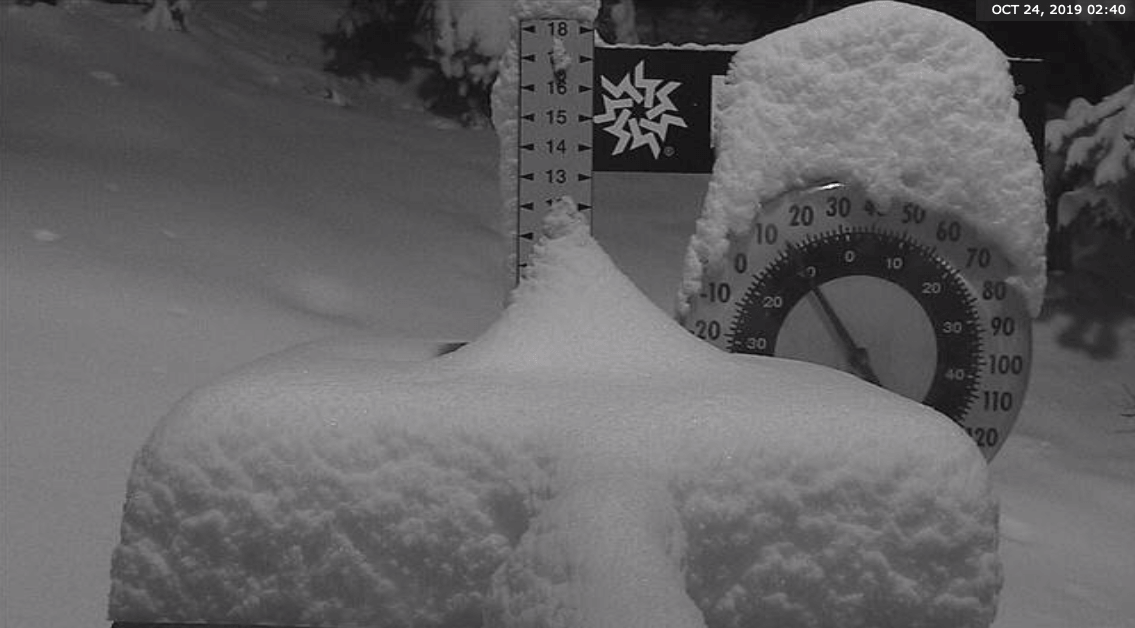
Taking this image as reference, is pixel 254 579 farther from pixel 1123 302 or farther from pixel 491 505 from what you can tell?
pixel 1123 302

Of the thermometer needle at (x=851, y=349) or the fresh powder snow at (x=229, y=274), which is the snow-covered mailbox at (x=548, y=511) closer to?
the fresh powder snow at (x=229, y=274)

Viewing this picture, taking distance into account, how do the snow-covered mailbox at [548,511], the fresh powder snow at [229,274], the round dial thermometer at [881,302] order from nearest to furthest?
the snow-covered mailbox at [548,511], the round dial thermometer at [881,302], the fresh powder snow at [229,274]

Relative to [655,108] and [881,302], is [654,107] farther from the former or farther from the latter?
[881,302]

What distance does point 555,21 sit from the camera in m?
1.70

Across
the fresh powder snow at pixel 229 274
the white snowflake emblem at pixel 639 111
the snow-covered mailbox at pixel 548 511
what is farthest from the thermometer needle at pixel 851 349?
the snow-covered mailbox at pixel 548 511

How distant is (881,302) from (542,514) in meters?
1.18

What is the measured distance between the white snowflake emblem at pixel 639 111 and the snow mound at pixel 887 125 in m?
0.11

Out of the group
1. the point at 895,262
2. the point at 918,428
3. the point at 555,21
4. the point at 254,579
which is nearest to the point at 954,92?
the point at 895,262

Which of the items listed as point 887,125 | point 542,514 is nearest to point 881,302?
point 887,125

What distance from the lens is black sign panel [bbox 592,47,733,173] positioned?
2.20m

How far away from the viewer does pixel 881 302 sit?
7.48 ft

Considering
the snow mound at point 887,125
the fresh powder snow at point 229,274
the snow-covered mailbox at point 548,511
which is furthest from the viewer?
the fresh powder snow at point 229,274

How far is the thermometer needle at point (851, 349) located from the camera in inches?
89.3

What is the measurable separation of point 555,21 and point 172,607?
0.79 meters
